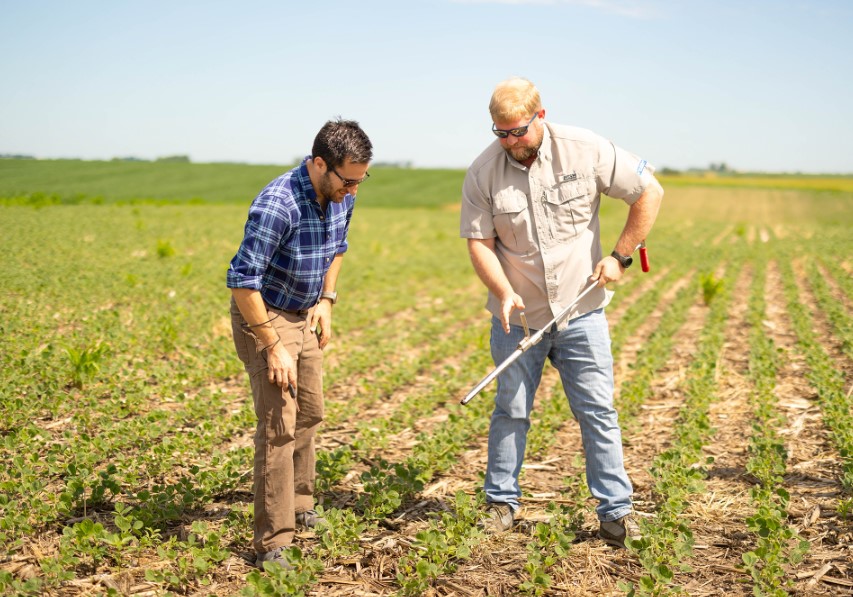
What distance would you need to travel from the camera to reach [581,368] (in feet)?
12.9

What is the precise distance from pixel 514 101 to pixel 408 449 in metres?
3.06

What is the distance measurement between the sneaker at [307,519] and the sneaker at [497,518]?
96cm

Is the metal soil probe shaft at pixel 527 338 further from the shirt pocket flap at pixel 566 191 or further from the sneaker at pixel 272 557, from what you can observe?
the sneaker at pixel 272 557

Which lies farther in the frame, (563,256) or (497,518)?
(497,518)

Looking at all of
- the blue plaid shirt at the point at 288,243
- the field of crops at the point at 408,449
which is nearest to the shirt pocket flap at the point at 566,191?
the blue plaid shirt at the point at 288,243

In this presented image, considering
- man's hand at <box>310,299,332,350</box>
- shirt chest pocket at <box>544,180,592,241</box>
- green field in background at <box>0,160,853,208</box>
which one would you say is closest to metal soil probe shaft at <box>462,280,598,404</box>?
shirt chest pocket at <box>544,180,592,241</box>

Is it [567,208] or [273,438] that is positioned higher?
[567,208]

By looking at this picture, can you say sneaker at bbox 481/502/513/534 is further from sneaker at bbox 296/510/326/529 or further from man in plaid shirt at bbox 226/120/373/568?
man in plaid shirt at bbox 226/120/373/568

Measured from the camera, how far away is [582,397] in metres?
3.95

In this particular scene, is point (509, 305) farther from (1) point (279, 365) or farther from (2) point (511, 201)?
(1) point (279, 365)

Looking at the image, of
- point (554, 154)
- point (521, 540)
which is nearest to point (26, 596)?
point (521, 540)

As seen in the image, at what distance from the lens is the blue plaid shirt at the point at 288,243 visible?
353 centimetres

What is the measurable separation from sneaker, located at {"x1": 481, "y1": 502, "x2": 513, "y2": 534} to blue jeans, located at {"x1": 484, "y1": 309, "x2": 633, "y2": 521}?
228 mm

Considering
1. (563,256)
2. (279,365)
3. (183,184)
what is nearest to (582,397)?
(563,256)
